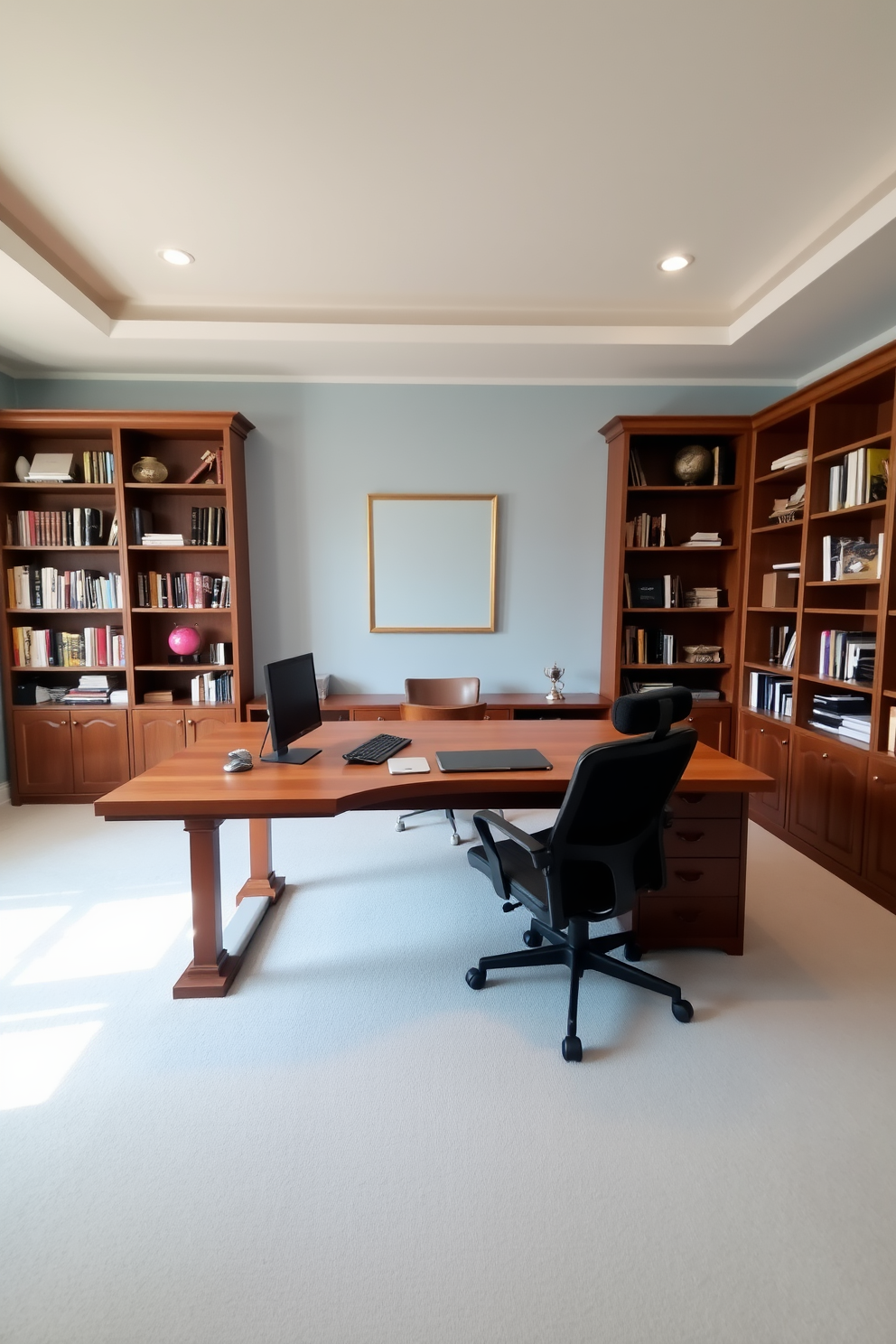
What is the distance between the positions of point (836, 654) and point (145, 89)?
385 cm

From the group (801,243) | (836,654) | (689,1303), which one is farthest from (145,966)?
(801,243)

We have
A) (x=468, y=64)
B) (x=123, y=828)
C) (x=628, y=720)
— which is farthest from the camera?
(x=123, y=828)

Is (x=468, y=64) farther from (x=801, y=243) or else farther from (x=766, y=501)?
(x=766, y=501)

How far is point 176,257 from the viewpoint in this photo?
296 centimetres

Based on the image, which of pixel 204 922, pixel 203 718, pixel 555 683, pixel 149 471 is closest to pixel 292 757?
pixel 204 922

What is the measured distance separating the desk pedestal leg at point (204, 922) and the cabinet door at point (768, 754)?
114 inches

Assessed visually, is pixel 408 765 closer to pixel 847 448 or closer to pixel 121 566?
pixel 847 448

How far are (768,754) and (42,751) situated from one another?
472 cm

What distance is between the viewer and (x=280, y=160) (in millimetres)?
2299

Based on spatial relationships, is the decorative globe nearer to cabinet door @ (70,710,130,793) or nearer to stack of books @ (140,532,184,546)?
stack of books @ (140,532,184,546)

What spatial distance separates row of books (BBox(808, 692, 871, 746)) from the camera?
3.01 metres

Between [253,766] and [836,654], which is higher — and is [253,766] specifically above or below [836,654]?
below

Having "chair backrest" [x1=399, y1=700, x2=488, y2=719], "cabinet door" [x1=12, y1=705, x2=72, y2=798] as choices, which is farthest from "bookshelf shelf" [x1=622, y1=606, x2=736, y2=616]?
"cabinet door" [x1=12, y1=705, x2=72, y2=798]

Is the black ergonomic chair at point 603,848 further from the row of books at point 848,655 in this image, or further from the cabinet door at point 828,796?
the row of books at point 848,655
